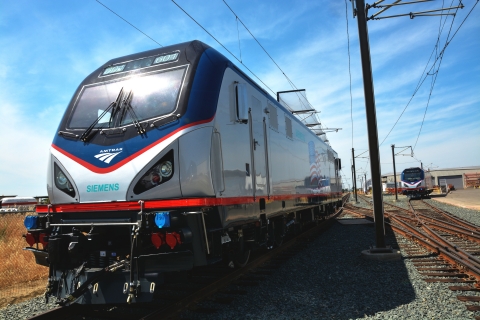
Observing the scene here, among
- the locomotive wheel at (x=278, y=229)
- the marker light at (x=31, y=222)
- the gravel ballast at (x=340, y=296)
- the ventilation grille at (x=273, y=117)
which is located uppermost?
the ventilation grille at (x=273, y=117)

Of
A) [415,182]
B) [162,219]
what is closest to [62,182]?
[162,219]

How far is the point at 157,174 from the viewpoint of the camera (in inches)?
185

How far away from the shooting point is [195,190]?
185 inches

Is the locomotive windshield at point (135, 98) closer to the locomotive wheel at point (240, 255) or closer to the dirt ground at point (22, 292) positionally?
the locomotive wheel at point (240, 255)

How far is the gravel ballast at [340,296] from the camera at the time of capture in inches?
193

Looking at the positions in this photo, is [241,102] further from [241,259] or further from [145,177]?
[241,259]

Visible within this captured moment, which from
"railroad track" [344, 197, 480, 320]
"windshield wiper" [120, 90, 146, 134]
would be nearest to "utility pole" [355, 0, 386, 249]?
"railroad track" [344, 197, 480, 320]

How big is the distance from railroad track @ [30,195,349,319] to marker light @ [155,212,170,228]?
74cm

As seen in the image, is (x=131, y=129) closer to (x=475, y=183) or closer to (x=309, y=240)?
(x=309, y=240)

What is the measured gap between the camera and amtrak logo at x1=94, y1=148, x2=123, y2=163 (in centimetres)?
491

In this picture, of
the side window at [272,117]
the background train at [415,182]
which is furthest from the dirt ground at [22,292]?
the background train at [415,182]

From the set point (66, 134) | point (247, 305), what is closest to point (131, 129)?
point (66, 134)

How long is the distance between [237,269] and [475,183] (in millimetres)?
71350

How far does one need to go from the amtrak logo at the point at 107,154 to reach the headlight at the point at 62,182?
22.3 inches
